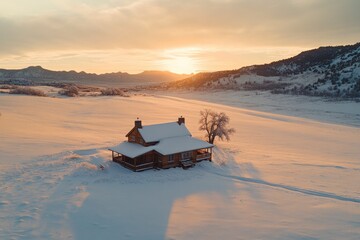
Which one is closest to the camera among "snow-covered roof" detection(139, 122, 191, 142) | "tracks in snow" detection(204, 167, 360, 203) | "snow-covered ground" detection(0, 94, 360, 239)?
"snow-covered ground" detection(0, 94, 360, 239)

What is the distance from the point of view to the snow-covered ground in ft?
52.3

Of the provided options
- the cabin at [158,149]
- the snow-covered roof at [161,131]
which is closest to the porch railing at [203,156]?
the cabin at [158,149]

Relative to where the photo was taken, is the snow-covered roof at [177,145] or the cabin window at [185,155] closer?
the snow-covered roof at [177,145]

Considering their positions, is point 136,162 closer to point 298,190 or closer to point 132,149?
point 132,149

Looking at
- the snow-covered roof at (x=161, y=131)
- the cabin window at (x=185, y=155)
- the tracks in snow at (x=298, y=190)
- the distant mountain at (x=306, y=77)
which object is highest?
the distant mountain at (x=306, y=77)

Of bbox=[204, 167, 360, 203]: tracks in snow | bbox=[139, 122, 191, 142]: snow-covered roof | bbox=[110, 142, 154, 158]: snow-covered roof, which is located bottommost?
bbox=[204, 167, 360, 203]: tracks in snow

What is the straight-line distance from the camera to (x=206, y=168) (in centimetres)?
2723

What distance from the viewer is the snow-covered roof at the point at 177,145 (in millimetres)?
25812

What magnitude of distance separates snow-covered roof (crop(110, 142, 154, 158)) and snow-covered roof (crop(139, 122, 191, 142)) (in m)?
0.90

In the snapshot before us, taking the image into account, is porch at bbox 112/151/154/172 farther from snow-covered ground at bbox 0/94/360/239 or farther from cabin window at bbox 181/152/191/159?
cabin window at bbox 181/152/191/159

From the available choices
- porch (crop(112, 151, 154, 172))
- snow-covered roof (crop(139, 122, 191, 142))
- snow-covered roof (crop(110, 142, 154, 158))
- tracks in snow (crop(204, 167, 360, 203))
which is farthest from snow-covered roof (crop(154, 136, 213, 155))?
tracks in snow (crop(204, 167, 360, 203))

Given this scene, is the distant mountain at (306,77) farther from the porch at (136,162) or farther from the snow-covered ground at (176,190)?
the porch at (136,162)

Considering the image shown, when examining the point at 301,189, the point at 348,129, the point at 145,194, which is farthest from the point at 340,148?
the point at 145,194

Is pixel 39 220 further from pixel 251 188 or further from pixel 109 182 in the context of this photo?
pixel 251 188
